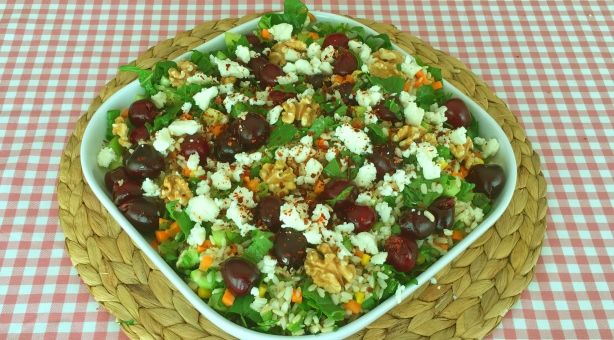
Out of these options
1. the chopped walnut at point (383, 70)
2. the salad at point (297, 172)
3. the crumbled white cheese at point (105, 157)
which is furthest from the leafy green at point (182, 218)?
the chopped walnut at point (383, 70)

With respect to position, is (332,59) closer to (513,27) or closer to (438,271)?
(438,271)

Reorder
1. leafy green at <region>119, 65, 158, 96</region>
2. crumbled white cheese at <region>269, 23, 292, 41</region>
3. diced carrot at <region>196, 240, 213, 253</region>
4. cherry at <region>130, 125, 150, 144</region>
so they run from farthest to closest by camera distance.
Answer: crumbled white cheese at <region>269, 23, 292, 41</region> → leafy green at <region>119, 65, 158, 96</region> → cherry at <region>130, 125, 150, 144</region> → diced carrot at <region>196, 240, 213, 253</region>

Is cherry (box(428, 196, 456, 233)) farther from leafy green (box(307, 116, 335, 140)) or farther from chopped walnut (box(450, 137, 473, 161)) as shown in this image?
leafy green (box(307, 116, 335, 140))

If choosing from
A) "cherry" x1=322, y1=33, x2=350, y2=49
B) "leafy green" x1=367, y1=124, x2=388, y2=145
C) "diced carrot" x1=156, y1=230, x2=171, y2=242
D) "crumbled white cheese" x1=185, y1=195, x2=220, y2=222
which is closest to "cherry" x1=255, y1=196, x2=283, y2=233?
"crumbled white cheese" x1=185, y1=195, x2=220, y2=222

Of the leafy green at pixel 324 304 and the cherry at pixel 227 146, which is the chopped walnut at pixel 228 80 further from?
the leafy green at pixel 324 304

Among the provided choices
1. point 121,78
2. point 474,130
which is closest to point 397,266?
point 474,130
